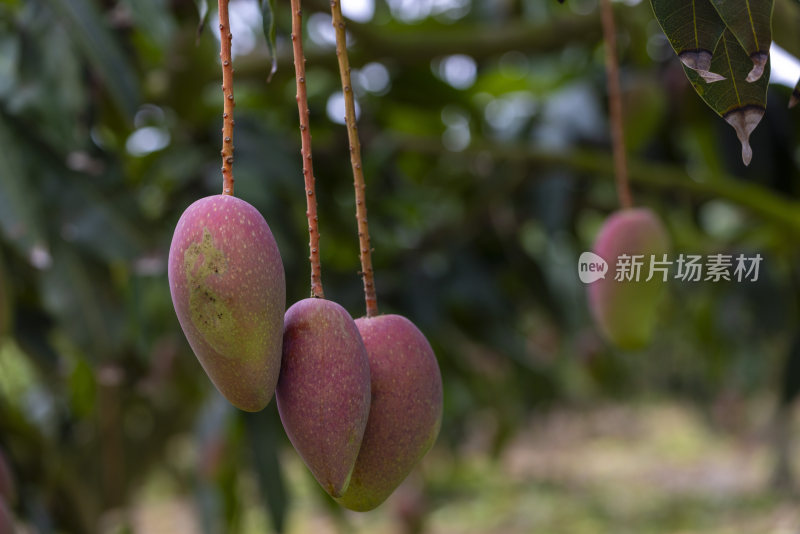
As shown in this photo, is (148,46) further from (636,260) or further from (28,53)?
(636,260)

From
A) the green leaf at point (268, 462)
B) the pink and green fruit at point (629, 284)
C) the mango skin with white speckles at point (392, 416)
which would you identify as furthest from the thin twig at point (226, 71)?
the green leaf at point (268, 462)

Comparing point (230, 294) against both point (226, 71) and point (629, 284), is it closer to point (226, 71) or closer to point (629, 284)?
point (226, 71)

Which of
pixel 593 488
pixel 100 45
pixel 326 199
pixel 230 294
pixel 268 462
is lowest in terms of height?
pixel 593 488

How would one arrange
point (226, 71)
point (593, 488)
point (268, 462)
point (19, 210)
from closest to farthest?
→ point (226, 71) → point (19, 210) → point (268, 462) → point (593, 488)

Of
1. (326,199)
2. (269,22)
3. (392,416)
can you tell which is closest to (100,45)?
(269,22)

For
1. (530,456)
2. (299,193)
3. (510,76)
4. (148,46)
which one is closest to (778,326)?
(510,76)

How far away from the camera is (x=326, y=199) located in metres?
1.21

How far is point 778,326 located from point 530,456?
4.45 m

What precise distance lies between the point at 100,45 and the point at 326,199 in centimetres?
59

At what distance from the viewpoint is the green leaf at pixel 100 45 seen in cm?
63

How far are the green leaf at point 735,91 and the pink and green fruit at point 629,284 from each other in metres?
0.21

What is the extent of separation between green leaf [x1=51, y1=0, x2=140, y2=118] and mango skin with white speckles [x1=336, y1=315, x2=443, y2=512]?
41 centimetres

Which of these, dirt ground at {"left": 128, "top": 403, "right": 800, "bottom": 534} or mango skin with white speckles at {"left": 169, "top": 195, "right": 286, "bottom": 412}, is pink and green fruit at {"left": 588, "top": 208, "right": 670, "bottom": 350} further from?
dirt ground at {"left": 128, "top": 403, "right": 800, "bottom": 534}

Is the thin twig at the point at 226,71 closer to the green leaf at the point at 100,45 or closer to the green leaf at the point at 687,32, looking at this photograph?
the green leaf at the point at 687,32
